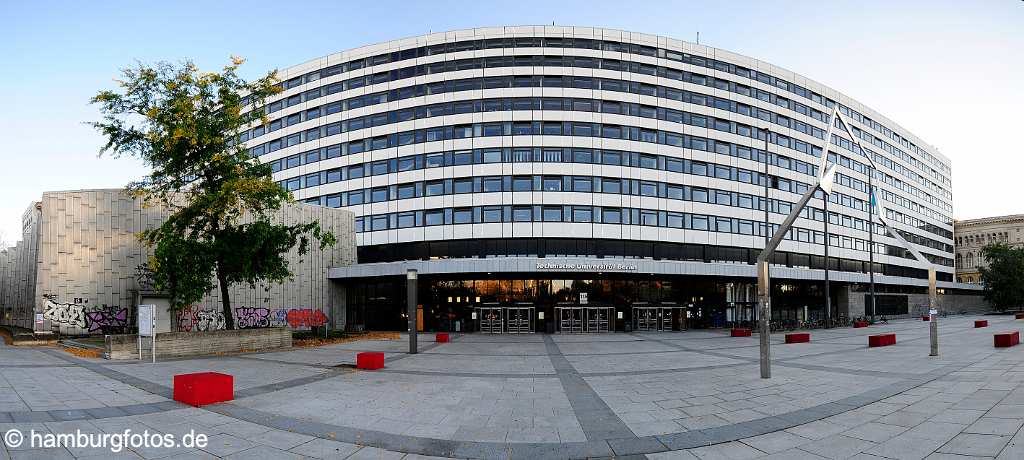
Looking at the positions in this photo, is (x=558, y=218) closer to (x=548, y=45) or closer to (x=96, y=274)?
(x=548, y=45)

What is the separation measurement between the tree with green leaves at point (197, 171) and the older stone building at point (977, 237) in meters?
129

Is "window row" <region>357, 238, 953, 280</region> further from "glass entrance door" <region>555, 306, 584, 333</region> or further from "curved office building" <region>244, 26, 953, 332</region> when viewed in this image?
"glass entrance door" <region>555, 306, 584, 333</region>

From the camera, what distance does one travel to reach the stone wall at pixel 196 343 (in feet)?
62.5

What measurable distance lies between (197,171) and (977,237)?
138303 mm

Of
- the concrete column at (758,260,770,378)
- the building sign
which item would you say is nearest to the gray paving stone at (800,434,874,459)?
the concrete column at (758,260,770,378)

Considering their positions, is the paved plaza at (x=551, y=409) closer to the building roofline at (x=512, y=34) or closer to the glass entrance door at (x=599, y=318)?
the glass entrance door at (x=599, y=318)

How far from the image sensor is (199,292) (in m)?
22.0

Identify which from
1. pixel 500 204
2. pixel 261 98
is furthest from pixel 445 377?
pixel 500 204

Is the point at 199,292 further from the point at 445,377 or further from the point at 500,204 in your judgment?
the point at 500,204

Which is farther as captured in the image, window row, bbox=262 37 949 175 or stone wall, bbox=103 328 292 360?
window row, bbox=262 37 949 175

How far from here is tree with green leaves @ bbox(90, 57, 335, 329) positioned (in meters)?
21.5

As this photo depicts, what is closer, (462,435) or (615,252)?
(462,435)

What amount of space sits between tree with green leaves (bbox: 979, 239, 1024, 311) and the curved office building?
4105cm

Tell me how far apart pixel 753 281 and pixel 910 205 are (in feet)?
146
